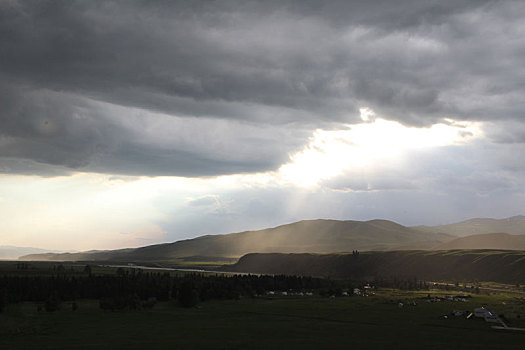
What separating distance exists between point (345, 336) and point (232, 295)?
9368cm

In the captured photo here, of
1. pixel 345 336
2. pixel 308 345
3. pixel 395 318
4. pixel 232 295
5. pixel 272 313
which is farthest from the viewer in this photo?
pixel 232 295

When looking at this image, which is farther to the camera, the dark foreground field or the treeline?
the treeline

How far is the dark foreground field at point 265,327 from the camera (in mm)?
78438

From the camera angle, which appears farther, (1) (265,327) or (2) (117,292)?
(2) (117,292)

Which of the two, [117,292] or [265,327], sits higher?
[117,292]

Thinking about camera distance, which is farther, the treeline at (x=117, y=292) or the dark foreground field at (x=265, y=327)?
the treeline at (x=117, y=292)

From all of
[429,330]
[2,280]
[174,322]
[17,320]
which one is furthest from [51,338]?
[2,280]

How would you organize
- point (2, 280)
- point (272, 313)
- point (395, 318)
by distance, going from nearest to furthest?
1. point (395, 318)
2. point (272, 313)
3. point (2, 280)

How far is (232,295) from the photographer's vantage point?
173625 millimetres

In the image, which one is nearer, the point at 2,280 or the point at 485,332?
the point at 485,332

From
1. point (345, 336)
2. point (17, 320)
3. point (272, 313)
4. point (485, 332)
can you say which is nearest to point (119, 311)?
point (17, 320)

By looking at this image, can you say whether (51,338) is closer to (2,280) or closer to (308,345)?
(308,345)

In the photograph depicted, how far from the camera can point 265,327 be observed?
325 feet

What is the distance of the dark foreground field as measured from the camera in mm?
78438
